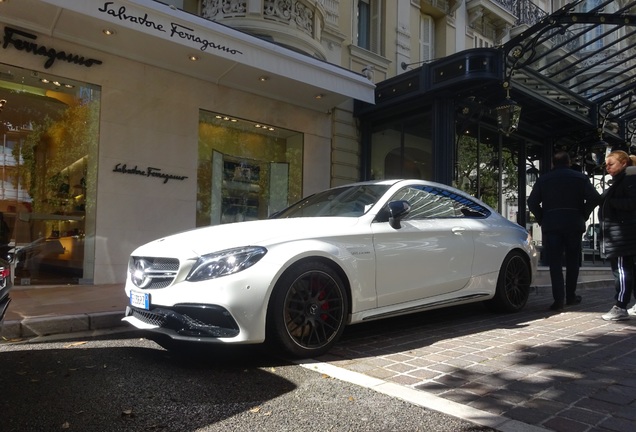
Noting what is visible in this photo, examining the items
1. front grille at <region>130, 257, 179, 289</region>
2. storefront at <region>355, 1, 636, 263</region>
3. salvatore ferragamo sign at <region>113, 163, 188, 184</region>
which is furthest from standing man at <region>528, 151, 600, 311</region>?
salvatore ferragamo sign at <region>113, 163, 188, 184</region>

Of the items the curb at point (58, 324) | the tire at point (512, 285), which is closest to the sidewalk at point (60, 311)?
the curb at point (58, 324)

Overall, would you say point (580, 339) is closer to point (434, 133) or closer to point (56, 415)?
point (56, 415)

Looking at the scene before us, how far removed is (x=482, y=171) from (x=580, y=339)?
347 inches

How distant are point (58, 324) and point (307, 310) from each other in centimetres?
280

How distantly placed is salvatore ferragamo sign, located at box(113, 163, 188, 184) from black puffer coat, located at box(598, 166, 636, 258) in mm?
7033

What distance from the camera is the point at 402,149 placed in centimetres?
1202

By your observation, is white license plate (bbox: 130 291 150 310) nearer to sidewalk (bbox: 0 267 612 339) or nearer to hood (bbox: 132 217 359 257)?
hood (bbox: 132 217 359 257)

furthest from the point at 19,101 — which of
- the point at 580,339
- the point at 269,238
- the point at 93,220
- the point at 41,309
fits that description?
the point at 580,339

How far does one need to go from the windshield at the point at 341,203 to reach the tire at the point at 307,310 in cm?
84

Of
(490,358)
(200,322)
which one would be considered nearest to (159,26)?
(200,322)

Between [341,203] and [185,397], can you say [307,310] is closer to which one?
[185,397]

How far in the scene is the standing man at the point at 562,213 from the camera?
20.0 ft

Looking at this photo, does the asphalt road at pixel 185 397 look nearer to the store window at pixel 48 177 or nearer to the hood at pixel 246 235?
the hood at pixel 246 235

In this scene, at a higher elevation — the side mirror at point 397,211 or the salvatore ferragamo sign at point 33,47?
the salvatore ferragamo sign at point 33,47
